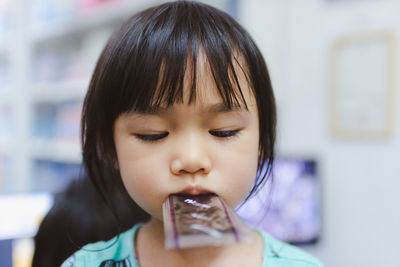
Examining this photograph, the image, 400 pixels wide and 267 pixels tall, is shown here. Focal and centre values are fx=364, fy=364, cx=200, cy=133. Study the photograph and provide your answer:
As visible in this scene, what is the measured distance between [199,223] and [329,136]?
4.09 ft

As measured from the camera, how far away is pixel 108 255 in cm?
52

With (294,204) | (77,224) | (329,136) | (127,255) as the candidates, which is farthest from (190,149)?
(329,136)

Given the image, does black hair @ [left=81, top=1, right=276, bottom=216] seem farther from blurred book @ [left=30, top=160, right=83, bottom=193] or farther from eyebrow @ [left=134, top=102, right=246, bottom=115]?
blurred book @ [left=30, top=160, right=83, bottom=193]

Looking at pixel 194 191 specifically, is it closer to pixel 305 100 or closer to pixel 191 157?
pixel 191 157

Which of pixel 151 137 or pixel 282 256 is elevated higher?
pixel 151 137

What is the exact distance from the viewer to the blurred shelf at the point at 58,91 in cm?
161

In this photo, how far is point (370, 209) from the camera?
1.40 metres

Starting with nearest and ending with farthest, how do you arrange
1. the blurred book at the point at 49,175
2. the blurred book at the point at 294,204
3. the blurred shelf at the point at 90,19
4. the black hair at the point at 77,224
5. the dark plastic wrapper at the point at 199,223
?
the dark plastic wrapper at the point at 199,223, the black hair at the point at 77,224, the blurred book at the point at 294,204, the blurred shelf at the point at 90,19, the blurred book at the point at 49,175

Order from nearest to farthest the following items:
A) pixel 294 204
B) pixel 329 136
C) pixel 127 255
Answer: pixel 127 255 → pixel 294 204 → pixel 329 136

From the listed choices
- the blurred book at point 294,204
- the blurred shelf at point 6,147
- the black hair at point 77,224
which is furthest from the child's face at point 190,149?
the blurred shelf at point 6,147

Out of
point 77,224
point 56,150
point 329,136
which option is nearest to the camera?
point 77,224

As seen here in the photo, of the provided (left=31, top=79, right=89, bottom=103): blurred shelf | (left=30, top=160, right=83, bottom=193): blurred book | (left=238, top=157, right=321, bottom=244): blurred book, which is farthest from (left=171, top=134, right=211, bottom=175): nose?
(left=30, top=160, right=83, bottom=193): blurred book

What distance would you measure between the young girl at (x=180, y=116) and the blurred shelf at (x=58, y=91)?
1.15m

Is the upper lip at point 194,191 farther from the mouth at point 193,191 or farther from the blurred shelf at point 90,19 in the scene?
the blurred shelf at point 90,19
